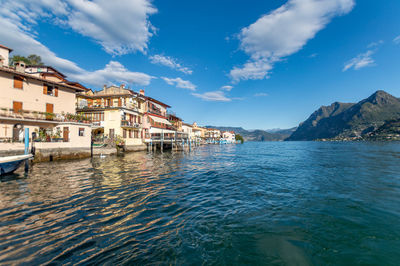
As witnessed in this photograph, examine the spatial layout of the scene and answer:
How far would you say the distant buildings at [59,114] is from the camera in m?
21.5

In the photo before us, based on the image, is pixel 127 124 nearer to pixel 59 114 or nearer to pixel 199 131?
pixel 59 114

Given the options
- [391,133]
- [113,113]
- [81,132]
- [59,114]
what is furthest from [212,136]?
[391,133]

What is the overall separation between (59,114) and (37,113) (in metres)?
2.95

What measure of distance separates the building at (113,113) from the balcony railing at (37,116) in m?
6.68

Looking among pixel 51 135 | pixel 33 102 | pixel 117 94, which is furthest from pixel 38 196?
pixel 117 94

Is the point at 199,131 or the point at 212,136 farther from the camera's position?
the point at 212,136

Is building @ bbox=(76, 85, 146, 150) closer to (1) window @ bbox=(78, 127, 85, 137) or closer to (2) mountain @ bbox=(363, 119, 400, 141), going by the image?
(1) window @ bbox=(78, 127, 85, 137)

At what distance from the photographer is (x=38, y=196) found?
8375 millimetres

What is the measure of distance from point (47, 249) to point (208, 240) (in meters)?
4.09

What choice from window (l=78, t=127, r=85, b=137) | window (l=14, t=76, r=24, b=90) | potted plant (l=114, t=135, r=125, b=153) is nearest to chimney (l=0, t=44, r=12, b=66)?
window (l=14, t=76, r=24, b=90)

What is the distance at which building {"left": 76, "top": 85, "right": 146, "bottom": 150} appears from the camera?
34.3 meters

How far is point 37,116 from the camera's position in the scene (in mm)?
23375

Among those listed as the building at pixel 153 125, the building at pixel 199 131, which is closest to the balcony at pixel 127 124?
the building at pixel 153 125

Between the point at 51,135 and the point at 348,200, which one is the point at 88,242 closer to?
the point at 348,200
